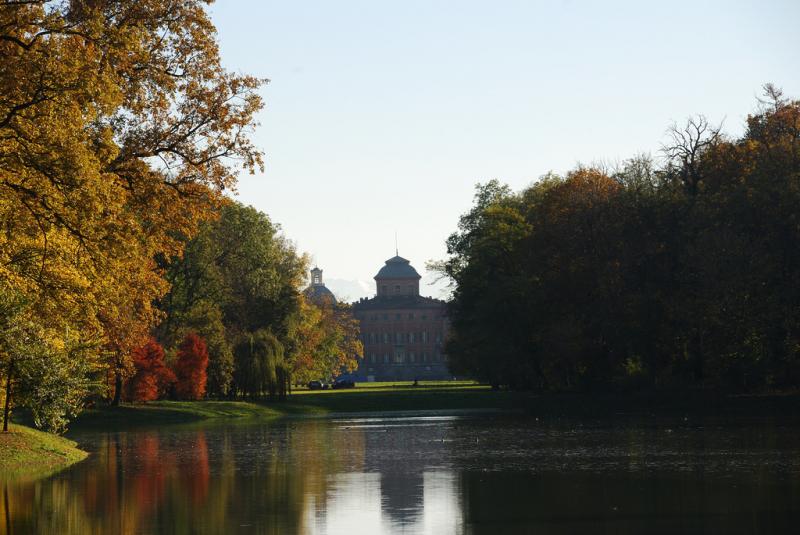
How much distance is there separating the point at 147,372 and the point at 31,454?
3335 centimetres

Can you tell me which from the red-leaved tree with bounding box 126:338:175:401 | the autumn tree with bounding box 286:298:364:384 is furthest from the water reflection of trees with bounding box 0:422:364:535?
the autumn tree with bounding box 286:298:364:384

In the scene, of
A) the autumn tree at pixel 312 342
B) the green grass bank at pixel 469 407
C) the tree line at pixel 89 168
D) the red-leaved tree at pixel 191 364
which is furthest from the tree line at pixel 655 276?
the tree line at pixel 89 168

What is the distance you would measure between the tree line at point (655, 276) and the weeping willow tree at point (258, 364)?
14.1m

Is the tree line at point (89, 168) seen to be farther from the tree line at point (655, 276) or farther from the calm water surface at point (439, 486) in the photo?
the tree line at point (655, 276)

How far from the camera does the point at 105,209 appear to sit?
2523 centimetres

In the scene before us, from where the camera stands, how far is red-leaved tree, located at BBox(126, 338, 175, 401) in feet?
218

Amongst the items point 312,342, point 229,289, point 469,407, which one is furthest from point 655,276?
point 312,342

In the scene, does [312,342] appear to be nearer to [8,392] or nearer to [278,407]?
[278,407]

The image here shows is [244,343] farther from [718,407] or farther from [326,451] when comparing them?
[326,451]

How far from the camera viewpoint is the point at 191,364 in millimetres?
72625

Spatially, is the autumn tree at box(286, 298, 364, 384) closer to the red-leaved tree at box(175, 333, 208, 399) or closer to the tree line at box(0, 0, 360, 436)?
the red-leaved tree at box(175, 333, 208, 399)

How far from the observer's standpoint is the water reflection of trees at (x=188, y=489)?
1992 centimetres

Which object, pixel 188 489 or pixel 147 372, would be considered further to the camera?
pixel 147 372

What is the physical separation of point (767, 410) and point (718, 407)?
15.7ft
